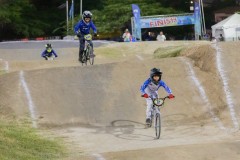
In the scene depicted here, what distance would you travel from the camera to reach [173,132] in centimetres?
1223

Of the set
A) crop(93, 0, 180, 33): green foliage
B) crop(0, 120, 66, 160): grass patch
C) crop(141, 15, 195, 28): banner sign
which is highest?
crop(93, 0, 180, 33): green foliage

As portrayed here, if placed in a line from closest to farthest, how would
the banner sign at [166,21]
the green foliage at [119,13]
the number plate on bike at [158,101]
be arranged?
the number plate on bike at [158,101] < the banner sign at [166,21] < the green foliage at [119,13]

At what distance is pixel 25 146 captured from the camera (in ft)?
32.9

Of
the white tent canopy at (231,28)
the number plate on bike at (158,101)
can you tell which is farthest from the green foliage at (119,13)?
the number plate on bike at (158,101)

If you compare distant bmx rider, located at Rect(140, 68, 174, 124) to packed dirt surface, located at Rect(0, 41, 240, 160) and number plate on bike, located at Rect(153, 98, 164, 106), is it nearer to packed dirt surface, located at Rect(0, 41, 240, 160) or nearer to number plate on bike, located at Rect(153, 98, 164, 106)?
number plate on bike, located at Rect(153, 98, 164, 106)

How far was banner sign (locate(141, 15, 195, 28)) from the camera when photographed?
37312mm

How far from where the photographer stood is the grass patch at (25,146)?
9.17 meters

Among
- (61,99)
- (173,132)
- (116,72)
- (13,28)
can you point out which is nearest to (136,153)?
(173,132)

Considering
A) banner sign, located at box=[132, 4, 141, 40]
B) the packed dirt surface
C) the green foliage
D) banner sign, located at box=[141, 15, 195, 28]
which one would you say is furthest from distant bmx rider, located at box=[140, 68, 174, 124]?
the green foliage

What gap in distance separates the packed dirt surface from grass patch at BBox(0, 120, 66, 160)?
0.38 m

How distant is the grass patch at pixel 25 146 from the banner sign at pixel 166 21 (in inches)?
1026

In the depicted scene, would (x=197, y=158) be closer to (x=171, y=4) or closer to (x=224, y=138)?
(x=224, y=138)

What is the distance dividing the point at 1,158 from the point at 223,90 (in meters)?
7.19

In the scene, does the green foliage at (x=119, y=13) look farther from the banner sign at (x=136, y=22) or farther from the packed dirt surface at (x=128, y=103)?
the packed dirt surface at (x=128, y=103)
